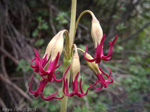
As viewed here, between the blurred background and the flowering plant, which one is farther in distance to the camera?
the blurred background

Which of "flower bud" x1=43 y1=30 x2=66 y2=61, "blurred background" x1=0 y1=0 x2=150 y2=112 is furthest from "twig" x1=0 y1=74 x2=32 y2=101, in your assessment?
"flower bud" x1=43 y1=30 x2=66 y2=61

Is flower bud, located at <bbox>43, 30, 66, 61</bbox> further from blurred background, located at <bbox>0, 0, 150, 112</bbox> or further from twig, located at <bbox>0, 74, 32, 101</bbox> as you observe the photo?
twig, located at <bbox>0, 74, 32, 101</bbox>

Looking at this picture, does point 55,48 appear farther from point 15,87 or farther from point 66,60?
point 15,87

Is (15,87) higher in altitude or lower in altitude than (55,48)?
lower

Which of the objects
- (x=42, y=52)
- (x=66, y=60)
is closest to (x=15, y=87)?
(x=42, y=52)

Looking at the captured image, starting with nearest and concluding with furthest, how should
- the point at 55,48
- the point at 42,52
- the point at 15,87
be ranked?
1. the point at 55,48
2. the point at 15,87
3. the point at 42,52

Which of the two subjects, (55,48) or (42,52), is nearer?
(55,48)

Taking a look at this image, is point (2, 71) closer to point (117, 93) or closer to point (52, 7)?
point (52, 7)

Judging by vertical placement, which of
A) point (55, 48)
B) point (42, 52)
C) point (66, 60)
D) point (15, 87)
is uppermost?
point (55, 48)

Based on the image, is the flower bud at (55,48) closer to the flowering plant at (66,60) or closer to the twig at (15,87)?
the flowering plant at (66,60)

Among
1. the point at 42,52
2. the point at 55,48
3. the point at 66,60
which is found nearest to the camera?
→ the point at 55,48

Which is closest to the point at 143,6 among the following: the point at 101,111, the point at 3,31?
the point at 101,111
